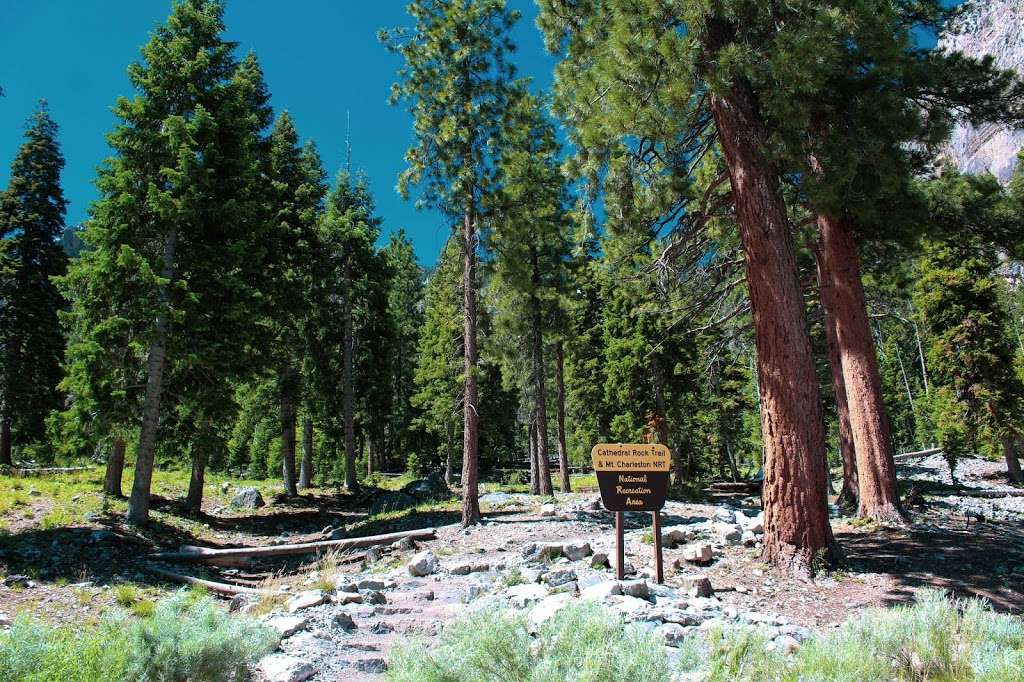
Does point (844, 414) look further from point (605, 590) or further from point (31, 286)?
point (31, 286)

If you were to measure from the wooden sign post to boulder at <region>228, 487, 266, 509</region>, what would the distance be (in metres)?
15.3

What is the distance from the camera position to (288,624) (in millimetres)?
6055

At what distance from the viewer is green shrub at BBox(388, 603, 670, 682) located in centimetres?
327

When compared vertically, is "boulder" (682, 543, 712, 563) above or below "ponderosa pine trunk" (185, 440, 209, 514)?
below

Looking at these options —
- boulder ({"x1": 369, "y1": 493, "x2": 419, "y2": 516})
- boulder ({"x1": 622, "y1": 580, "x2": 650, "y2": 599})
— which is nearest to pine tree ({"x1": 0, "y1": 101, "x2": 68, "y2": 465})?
boulder ({"x1": 369, "y1": 493, "x2": 419, "y2": 516})

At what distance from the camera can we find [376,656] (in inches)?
215

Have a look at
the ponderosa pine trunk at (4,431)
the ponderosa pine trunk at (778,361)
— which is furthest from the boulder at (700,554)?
the ponderosa pine trunk at (4,431)

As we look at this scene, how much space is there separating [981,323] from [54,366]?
4001cm

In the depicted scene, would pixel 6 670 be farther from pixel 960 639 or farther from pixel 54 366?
pixel 54 366

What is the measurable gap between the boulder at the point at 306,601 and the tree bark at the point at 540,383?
1400 centimetres

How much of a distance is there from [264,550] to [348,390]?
13.0 metres

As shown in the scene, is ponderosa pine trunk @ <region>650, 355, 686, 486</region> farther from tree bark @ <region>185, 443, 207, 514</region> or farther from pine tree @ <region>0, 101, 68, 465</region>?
pine tree @ <region>0, 101, 68, 465</region>

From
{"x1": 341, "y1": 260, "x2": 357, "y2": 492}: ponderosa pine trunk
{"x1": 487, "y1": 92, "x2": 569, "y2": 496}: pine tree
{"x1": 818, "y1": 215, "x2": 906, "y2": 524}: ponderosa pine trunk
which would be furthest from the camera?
{"x1": 341, "y1": 260, "x2": 357, "y2": 492}: ponderosa pine trunk

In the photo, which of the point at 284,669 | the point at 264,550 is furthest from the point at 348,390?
the point at 284,669
